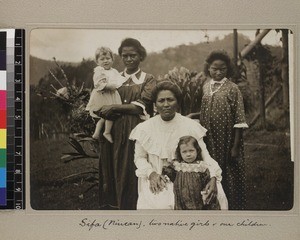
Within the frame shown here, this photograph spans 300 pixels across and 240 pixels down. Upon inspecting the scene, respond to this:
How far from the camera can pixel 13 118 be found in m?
1.73

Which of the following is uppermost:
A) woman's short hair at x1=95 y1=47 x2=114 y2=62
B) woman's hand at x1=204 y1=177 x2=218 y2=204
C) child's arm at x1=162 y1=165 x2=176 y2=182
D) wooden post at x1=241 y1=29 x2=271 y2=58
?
wooden post at x1=241 y1=29 x2=271 y2=58

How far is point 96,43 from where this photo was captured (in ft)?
5.66

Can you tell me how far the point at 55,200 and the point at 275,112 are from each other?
897mm

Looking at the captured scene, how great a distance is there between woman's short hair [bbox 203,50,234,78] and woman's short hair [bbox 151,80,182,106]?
13 cm

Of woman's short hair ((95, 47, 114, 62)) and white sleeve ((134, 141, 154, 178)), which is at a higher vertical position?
woman's short hair ((95, 47, 114, 62))

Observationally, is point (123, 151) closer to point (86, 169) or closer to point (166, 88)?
point (86, 169)

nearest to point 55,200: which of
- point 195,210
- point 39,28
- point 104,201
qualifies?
point 104,201

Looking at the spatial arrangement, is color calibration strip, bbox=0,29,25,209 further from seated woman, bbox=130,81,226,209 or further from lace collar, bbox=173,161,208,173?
lace collar, bbox=173,161,208,173

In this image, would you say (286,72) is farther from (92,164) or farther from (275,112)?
(92,164)

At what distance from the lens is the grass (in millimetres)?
1724

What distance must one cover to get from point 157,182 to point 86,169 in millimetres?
272
